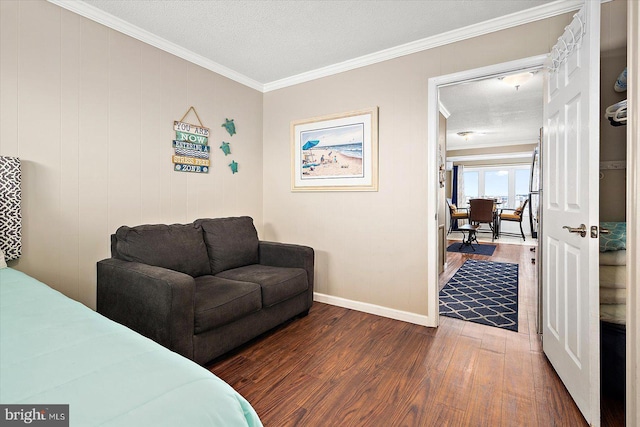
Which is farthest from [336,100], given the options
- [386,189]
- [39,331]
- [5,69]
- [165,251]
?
[39,331]

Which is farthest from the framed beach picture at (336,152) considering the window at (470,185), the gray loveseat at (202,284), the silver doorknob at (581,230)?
→ the window at (470,185)

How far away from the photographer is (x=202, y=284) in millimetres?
2430

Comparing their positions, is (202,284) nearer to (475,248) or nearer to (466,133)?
(475,248)

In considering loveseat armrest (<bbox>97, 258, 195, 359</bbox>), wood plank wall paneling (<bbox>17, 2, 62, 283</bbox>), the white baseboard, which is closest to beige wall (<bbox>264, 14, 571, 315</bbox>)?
the white baseboard

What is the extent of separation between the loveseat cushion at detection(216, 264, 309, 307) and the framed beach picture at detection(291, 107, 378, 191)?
3.47ft

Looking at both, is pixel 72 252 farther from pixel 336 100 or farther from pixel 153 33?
pixel 336 100

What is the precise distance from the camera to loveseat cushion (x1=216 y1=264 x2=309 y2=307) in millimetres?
2490

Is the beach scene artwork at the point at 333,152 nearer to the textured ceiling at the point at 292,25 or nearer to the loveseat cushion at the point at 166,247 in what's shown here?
the textured ceiling at the point at 292,25

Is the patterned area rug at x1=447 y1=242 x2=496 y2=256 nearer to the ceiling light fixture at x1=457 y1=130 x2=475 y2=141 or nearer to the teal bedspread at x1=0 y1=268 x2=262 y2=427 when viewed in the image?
the ceiling light fixture at x1=457 y1=130 x2=475 y2=141

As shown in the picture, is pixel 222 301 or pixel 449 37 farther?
pixel 449 37

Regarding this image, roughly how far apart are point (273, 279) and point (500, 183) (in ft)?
33.2

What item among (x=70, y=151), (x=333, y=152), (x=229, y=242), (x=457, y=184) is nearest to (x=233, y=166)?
(x=229, y=242)

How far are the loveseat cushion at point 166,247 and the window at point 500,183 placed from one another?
33.0ft

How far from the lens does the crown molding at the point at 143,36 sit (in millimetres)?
2270
